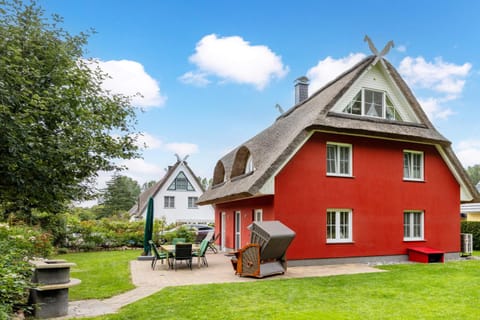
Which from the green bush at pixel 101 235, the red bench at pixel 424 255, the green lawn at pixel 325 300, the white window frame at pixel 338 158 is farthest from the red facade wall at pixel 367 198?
the green bush at pixel 101 235

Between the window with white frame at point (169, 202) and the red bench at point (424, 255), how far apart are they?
80.9ft

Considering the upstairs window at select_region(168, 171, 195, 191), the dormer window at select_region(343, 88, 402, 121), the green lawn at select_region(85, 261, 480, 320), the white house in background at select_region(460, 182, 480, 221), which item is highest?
the dormer window at select_region(343, 88, 402, 121)

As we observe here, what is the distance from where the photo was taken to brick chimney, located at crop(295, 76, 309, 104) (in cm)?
1947

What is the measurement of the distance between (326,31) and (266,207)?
771 cm

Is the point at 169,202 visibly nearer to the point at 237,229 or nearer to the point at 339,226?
the point at 237,229

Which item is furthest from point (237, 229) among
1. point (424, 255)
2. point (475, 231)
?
point (475, 231)

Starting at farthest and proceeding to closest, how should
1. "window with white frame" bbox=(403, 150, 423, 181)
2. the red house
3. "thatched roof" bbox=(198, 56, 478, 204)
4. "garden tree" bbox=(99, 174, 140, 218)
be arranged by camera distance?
Answer: "garden tree" bbox=(99, 174, 140, 218) → "window with white frame" bbox=(403, 150, 423, 181) → the red house → "thatched roof" bbox=(198, 56, 478, 204)

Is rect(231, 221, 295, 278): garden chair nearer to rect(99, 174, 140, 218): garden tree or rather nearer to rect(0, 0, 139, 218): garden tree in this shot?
rect(0, 0, 139, 218): garden tree

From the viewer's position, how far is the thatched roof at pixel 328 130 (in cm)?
1234

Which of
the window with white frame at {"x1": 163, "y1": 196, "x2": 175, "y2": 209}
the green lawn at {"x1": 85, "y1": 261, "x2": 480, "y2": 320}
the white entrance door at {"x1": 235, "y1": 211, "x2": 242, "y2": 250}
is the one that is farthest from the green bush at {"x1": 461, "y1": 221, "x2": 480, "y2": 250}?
the window with white frame at {"x1": 163, "y1": 196, "x2": 175, "y2": 209}

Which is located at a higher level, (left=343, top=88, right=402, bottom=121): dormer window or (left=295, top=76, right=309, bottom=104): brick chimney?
(left=295, top=76, right=309, bottom=104): brick chimney

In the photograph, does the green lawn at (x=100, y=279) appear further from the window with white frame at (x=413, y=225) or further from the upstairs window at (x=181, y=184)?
the upstairs window at (x=181, y=184)

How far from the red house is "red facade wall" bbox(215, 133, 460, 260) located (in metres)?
0.04

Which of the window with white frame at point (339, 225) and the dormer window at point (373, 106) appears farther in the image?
the dormer window at point (373, 106)
